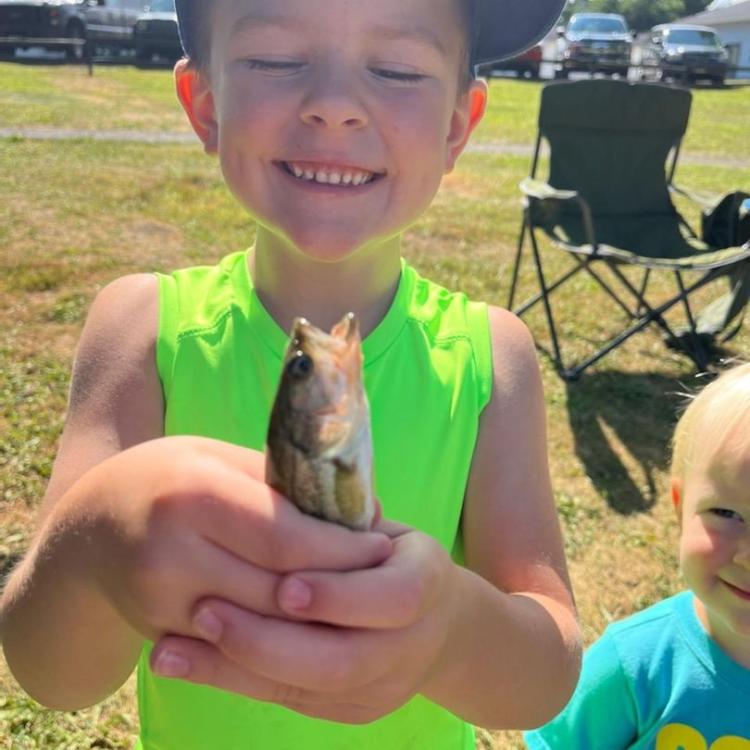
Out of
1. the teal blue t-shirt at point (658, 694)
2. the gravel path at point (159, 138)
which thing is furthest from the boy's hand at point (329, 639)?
the gravel path at point (159, 138)

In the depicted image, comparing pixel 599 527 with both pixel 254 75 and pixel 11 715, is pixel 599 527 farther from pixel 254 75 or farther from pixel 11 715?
pixel 254 75

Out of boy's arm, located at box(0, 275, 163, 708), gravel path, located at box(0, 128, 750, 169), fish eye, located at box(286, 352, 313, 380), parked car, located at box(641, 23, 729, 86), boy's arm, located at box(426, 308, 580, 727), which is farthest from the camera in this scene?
parked car, located at box(641, 23, 729, 86)

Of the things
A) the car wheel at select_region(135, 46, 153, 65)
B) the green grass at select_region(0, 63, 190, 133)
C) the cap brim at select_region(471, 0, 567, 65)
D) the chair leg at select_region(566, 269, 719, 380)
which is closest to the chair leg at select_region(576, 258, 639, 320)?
the chair leg at select_region(566, 269, 719, 380)

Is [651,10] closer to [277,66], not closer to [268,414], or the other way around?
[277,66]

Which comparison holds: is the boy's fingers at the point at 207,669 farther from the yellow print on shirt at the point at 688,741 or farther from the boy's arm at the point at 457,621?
the yellow print on shirt at the point at 688,741

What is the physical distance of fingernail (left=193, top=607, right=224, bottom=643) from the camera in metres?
0.97

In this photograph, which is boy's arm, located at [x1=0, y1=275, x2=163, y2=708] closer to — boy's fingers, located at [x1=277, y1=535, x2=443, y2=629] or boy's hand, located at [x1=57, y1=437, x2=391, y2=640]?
boy's hand, located at [x1=57, y1=437, x2=391, y2=640]

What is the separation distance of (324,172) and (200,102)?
400mm

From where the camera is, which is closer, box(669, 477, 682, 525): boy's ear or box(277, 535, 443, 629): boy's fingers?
box(277, 535, 443, 629): boy's fingers

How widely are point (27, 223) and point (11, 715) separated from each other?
6539 millimetres

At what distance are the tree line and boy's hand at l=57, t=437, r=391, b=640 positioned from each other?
85928mm

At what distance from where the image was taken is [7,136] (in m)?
13.2

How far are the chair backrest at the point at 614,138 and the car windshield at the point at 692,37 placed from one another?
26816 mm

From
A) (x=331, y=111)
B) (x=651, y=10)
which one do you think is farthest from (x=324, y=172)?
(x=651, y=10)
